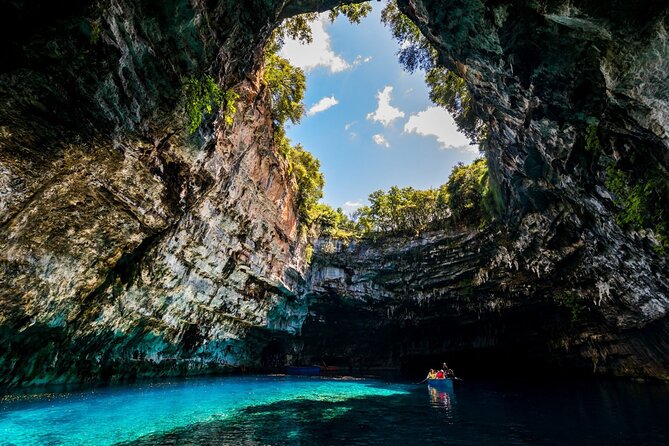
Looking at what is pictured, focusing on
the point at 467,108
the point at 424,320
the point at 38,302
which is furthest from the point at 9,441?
the point at 424,320

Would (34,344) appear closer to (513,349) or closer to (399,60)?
(399,60)

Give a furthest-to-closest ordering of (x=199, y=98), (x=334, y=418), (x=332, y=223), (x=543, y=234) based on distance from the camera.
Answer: (x=332, y=223) → (x=543, y=234) → (x=199, y=98) → (x=334, y=418)

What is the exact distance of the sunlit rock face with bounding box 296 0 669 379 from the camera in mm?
8562

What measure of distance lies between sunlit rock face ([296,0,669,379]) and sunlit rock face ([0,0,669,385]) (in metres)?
0.07

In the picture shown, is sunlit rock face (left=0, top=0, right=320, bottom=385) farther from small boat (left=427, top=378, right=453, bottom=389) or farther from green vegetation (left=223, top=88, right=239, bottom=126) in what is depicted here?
small boat (left=427, top=378, right=453, bottom=389)

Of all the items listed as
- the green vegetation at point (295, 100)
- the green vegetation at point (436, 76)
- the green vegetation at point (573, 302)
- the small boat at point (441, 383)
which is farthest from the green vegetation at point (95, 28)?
the green vegetation at point (573, 302)

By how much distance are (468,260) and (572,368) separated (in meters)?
11.9

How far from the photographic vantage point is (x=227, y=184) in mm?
16047

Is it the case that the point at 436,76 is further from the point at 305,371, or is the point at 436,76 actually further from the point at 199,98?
the point at 305,371

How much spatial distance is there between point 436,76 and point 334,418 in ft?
57.5

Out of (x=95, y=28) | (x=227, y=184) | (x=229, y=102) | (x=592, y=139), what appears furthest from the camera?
(x=227, y=184)

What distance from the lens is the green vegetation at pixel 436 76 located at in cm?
1669

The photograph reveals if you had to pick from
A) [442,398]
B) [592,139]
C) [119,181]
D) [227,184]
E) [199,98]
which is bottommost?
[442,398]

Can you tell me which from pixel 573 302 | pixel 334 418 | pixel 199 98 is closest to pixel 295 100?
pixel 199 98
